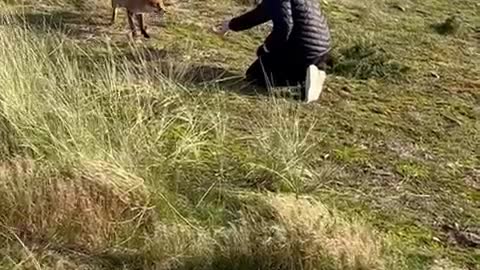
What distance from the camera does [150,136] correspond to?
17.1 feet

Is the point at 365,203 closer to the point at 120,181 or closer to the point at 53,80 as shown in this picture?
the point at 120,181

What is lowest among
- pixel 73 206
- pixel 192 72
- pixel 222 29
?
pixel 192 72

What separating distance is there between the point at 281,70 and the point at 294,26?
0.31m

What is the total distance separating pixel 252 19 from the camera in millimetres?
→ 6672

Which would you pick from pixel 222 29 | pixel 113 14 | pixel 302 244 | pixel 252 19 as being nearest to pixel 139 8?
pixel 113 14

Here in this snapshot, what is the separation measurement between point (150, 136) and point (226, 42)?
8.30ft

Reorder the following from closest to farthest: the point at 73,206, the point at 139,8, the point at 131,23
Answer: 1. the point at 73,206
2. the point at 139,8
3. the point at 131,23

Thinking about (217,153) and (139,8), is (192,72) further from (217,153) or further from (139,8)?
(217,153)

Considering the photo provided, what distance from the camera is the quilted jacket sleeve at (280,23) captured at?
255 inches

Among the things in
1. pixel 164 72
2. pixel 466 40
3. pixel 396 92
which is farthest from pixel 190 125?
pixel 466 40

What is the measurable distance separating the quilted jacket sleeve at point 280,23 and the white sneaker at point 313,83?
0.26 meters

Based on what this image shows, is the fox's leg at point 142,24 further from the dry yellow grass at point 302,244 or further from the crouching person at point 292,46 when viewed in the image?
the dry yellow grass at point 302,244

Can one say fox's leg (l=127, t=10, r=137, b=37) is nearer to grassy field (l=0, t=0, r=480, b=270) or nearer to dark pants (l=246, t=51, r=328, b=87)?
grassy field (l=0, t=0, r=480, b=270)

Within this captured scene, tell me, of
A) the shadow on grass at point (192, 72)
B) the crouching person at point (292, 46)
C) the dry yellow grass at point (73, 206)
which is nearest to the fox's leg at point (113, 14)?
the shadow on grass at point (192, 72)
